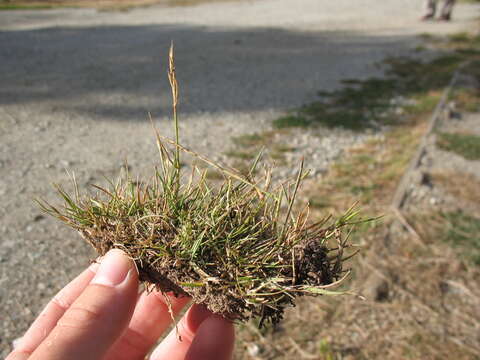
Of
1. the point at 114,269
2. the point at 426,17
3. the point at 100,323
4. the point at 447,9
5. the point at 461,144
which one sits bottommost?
the point at 426,17

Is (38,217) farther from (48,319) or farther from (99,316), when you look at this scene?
(99,316)

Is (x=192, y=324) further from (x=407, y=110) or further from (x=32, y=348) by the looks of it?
(x=407, y=110)

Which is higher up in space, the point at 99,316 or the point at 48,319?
the point at 99,316

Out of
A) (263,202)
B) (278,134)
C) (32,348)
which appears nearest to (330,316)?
(263,202)

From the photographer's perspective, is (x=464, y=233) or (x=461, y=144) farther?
(x=461, y=144)

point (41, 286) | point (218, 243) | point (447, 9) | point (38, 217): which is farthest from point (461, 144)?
point (447, 9)

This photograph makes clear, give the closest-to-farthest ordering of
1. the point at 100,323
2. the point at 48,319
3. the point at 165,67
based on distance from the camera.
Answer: the point at 100,323
the point at 48,319
the point at 165,67
